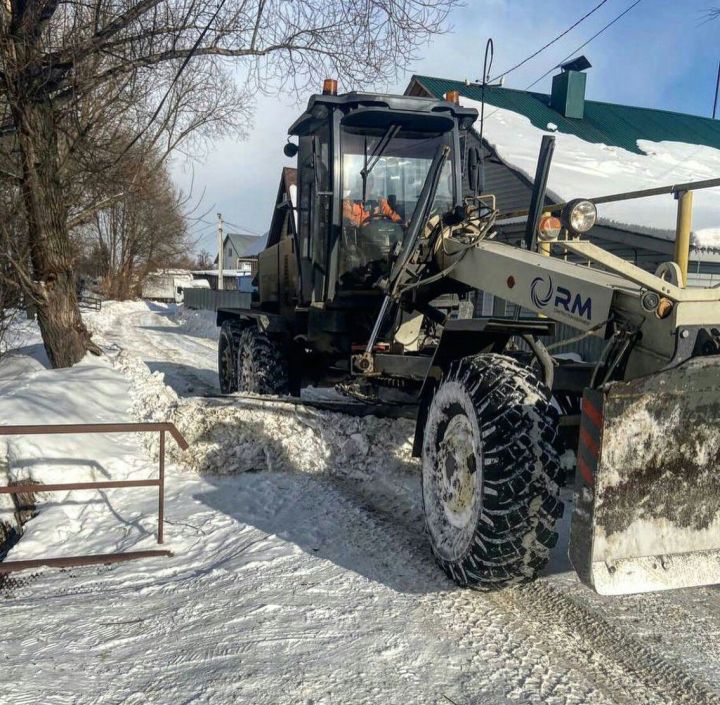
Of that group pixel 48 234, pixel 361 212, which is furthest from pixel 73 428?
pixel 48 234

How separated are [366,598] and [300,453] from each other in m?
2.42

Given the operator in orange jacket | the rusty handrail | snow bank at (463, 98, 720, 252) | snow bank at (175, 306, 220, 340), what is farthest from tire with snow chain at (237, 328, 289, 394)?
snow bank at (175, 306, 220, 340)

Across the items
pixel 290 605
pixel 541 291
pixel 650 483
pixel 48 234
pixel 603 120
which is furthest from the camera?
pixel 603 120

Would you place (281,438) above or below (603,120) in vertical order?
below

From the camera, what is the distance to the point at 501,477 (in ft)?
11.1

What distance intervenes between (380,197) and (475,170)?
0.93 m

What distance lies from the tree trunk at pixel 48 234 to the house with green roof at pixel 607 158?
544cm

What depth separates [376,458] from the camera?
607 centimetres

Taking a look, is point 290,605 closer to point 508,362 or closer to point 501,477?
point 501,477

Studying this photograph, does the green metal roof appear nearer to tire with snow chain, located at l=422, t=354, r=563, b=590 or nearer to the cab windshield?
the cab windshield

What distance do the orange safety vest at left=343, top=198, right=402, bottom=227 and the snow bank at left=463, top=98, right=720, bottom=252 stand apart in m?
5.10

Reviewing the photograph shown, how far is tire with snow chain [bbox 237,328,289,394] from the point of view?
7.54 meters

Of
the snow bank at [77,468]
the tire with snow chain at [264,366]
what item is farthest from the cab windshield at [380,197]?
the snow bank at [77,468]

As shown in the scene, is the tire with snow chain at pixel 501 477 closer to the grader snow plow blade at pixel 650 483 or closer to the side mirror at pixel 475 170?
the grader snow plow blade at pixel 650 483
